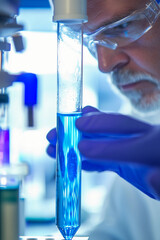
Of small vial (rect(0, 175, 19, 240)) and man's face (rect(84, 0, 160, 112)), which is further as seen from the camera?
man's face (rect(84, 0, 160, 112))

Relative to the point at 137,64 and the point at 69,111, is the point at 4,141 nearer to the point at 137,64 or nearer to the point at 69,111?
the point at 69,111

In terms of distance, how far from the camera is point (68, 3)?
2.63ft

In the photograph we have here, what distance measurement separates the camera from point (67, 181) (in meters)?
0.86

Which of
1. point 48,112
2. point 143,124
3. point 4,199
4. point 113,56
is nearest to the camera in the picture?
point 4,199

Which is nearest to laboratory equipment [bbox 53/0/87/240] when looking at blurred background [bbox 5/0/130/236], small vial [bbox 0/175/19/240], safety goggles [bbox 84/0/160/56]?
small vial [bbox 0/175/19/240]

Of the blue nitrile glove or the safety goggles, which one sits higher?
the safety goggles

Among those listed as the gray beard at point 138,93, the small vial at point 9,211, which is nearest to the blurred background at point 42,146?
the gray beard at point 138,93

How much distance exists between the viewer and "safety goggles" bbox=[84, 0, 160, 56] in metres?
1.28

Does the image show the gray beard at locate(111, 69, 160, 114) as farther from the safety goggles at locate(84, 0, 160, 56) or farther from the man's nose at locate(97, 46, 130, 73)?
the safety goggles at locate(84, 0, 160, 56)

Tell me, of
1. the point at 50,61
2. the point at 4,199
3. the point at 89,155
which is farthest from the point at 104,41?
the point at 50,61

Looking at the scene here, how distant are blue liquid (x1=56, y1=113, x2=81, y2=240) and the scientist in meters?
0.03

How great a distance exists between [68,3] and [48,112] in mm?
1943

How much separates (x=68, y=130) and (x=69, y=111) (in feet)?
0.20

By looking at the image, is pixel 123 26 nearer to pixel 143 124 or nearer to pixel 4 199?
pixel 143 124
